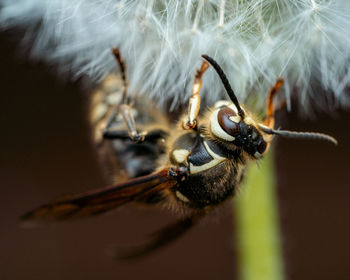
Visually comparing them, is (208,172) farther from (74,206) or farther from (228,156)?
(74,206)

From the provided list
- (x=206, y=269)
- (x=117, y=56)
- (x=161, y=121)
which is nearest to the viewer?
(x=117, y=56)

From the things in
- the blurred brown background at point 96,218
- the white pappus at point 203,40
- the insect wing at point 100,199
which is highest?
the white pappus at point 203,40

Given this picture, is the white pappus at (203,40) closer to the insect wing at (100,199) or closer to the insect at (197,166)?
the insect at (197,166)

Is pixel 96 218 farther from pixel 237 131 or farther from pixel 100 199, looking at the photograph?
pixel 237 131

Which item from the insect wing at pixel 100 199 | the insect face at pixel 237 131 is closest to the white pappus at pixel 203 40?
the insect face at pixel 237 131

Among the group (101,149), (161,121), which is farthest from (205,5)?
(101,149)

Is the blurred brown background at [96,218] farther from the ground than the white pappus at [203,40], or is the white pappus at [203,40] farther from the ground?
the white pappus at [203,40]
